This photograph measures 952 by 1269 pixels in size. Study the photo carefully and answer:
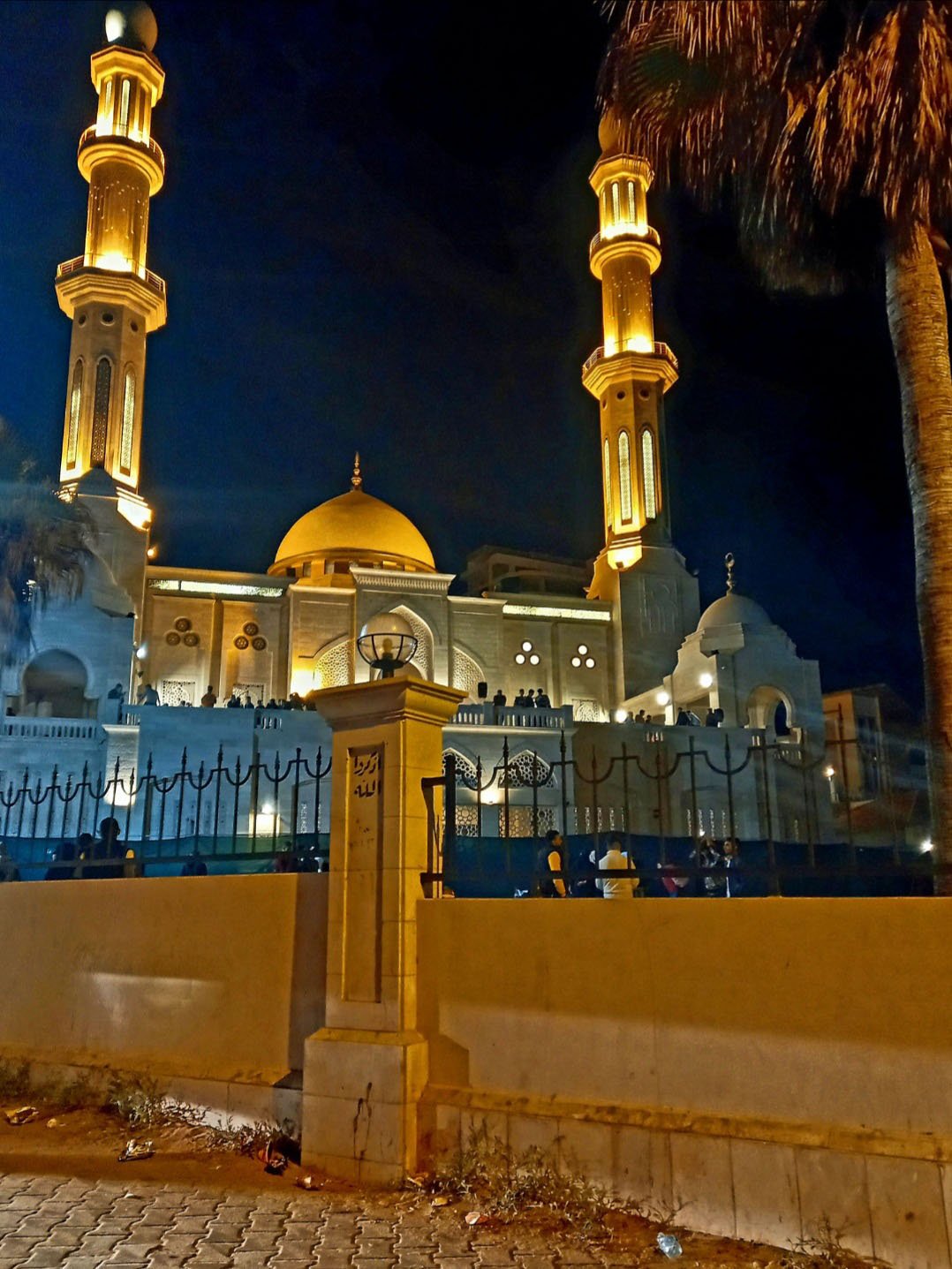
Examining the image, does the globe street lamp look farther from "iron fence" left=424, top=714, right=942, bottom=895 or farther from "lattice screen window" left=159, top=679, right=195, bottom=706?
"lattice screen window" left=159, top=679, right=195, bottom=706

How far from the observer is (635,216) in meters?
45.4

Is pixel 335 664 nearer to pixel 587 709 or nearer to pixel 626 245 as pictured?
pixel 587 709

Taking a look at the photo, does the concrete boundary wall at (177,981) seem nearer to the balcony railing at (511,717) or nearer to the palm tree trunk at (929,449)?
the palm tree trunk at (929,449)

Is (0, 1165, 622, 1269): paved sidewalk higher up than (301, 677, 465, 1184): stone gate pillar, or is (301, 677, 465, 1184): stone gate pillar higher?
(301, 677, 465, 1184): stone gate pillar

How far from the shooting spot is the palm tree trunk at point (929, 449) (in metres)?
7.47

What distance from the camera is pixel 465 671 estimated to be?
4078 cm

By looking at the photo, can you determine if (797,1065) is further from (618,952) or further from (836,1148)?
(618,952)

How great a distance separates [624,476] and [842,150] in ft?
121

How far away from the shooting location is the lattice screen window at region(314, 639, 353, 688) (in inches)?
1526

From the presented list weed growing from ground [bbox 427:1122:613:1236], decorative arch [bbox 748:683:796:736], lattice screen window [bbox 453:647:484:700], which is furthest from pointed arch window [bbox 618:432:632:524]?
weed growing from ground [bbox 427:1122:613:1236]

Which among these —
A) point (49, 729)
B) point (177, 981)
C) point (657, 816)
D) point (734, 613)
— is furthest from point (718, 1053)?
point (734, 613)

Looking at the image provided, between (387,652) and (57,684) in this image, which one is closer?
(387,652)

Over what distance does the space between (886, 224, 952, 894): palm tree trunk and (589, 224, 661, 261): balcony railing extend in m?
38.9

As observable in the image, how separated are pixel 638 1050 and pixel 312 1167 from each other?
2187mm
